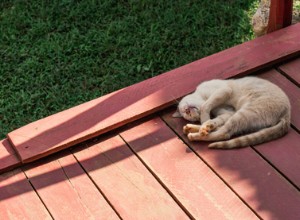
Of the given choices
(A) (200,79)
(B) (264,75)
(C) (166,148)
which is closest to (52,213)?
(C) (166,148)

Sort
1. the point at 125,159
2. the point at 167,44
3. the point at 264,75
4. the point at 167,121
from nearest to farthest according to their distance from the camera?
the point at 125,159, the point at 167,121, the point at 264,75, the point at 167,44

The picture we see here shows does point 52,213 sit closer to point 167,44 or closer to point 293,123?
point 293,123

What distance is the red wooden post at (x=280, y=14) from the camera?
4.19 metres

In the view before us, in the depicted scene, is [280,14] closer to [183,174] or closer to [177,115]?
[177,115]

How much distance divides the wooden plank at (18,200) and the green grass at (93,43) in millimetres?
904

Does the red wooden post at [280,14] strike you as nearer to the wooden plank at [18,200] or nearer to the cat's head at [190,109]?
the cat's head at [190,109]

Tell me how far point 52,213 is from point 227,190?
0.88 metres

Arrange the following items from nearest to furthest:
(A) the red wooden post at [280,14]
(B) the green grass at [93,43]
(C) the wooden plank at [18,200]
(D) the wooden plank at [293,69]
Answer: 1. (C) the wooden plank at [18,200]
2. (D) the wooden plank at [293,69]
3. (A) the red wooden post at [280,14]
4. (B) the green grass at [93,43]

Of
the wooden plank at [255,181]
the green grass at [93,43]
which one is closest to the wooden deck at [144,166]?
the wooden plank at [255,181]

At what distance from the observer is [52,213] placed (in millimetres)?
3123

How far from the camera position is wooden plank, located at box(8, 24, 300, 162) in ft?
11.4

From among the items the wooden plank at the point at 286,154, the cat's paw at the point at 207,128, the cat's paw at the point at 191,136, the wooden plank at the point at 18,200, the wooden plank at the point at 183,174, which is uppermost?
the cat's paw at the point at 207,128

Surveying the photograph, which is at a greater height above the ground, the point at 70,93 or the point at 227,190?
the point at 227,190

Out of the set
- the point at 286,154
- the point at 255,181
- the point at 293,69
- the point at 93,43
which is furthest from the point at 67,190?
the point at 93,43
